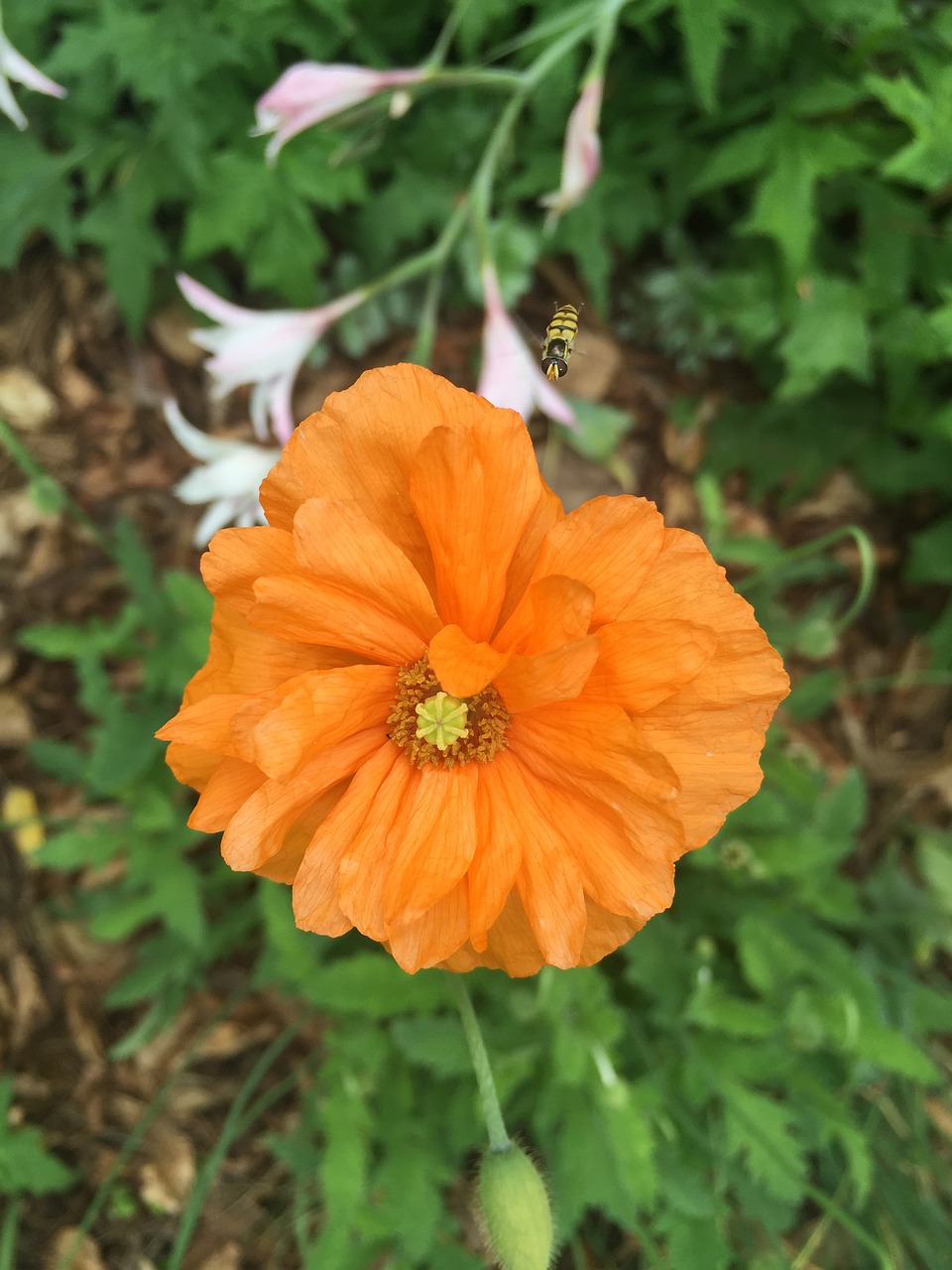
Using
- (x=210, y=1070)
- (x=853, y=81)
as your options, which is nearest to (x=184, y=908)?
(x=210, y=1070)

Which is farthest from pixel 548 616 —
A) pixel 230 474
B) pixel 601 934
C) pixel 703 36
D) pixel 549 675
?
pixel 703 36

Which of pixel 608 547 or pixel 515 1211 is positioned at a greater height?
pixel 608 547

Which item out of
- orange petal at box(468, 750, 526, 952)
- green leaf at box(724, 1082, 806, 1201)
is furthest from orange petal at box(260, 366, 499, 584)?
green leaf at box(724, 1082, 806, 1201)

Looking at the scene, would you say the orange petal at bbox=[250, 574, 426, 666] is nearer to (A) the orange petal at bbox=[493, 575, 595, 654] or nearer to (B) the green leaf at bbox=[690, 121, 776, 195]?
(A) the orange petal at bbox=[493, 575, 595, 654]

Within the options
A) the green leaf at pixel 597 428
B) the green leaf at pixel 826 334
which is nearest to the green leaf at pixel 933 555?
the green leaf at pixel 826 334

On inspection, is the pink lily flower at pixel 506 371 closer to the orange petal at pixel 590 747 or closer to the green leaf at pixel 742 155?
the green leaf at pixel 742 155

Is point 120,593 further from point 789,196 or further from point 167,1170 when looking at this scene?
point 789,196
